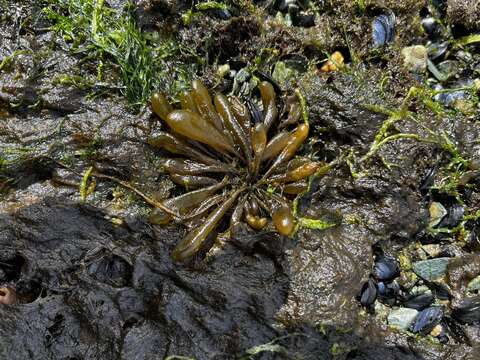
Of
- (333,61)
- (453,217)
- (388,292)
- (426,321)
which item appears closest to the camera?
(426,321)

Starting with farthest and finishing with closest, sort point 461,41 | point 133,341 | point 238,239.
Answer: point 461,41 < point 238,239 < point 133,341

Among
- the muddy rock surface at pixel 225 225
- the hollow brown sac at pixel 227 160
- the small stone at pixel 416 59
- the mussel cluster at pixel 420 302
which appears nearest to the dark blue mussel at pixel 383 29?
the muddy rock surface at pixel 225 225

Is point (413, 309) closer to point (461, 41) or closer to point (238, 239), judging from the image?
point (238, 239)

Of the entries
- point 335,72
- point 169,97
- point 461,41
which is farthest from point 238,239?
point 461,41

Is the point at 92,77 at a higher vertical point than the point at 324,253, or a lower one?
higher

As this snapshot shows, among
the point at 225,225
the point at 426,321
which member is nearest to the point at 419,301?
the point at 426,321

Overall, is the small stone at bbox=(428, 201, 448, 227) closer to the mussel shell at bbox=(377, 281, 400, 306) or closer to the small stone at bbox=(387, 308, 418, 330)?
the mussel shell at bbox=(377, 281, 400, 306)

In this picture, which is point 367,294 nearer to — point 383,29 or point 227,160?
point 227,160
